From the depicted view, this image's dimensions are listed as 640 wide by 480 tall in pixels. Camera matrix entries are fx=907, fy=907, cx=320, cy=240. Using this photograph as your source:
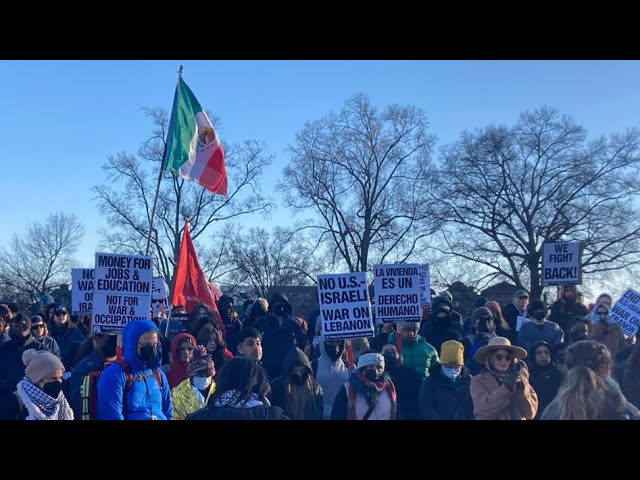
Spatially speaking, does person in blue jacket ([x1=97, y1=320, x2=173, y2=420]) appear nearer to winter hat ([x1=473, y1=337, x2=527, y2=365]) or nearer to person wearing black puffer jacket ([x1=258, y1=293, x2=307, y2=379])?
winter hat ([x1=473, y1=337, x2=527, y2=365])

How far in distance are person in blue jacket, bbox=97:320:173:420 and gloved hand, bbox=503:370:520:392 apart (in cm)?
253

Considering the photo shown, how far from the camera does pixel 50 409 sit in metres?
6.39

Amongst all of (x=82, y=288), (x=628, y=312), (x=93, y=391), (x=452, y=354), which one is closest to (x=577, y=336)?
(x=452, y=354)

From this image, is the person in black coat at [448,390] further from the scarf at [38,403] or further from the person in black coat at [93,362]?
the scarf at [38,403]

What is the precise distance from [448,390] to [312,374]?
119cm

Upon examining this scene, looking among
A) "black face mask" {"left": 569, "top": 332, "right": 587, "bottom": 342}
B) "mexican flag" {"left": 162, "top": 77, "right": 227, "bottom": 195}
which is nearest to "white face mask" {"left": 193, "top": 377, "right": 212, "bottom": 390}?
"black face mask" {"left": 569, "top": 332, "right": 587, "bottom": 342}

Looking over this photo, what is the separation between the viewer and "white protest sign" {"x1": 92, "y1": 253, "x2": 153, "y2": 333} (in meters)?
9.09

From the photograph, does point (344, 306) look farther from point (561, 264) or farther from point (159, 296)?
point (159, 296)

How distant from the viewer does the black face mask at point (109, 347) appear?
7875mm
